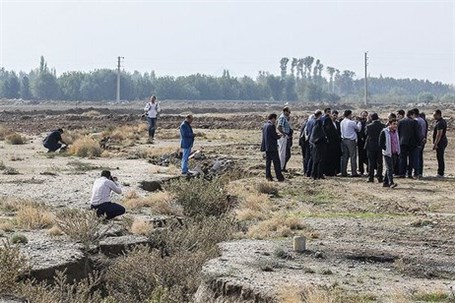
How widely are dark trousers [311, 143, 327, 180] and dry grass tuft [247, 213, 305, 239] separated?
252 inches

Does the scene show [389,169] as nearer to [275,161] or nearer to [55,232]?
[275,161]

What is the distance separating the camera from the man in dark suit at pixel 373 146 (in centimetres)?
2155

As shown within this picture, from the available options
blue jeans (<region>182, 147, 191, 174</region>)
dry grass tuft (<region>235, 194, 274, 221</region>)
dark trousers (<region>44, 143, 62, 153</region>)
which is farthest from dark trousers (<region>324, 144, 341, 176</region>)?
dark trousers (<region>44, 143, 62, 153</region>)

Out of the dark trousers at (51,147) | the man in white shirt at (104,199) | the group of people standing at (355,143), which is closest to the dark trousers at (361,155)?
the group of people standing at (355,143)

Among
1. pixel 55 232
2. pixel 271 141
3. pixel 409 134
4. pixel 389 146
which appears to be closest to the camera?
pixel 55 232

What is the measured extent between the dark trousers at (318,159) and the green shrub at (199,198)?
13.3ft

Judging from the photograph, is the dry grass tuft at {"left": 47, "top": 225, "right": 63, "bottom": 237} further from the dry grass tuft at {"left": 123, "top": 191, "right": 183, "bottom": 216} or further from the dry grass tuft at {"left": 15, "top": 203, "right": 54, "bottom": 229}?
the dry grass tuft at {"left": 123, "top": 191, "right": 183, "bottom": 216}

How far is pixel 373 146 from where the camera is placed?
2159 centimetres

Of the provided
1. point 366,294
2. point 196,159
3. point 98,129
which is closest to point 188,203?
point 366,294

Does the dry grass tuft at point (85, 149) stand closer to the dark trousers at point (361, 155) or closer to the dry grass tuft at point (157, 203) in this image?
the dark trousers at point (361, 155)

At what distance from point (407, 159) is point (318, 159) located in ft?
8.36

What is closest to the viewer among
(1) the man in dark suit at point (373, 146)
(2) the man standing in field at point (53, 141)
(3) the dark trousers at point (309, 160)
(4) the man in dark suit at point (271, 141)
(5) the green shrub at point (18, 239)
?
(5) the green shrub at point (18, 239)

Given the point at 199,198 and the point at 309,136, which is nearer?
the point at 199,198

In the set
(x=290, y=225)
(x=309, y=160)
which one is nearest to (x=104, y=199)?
(x=290, y=225)
